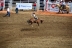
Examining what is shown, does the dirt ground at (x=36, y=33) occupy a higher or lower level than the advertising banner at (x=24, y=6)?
lower

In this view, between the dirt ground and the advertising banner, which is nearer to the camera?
the dirt ground

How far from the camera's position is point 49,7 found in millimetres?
30219

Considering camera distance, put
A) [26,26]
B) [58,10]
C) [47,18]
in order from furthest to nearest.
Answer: [58,10], [47,18], [26,26]

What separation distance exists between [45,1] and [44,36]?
13.6m

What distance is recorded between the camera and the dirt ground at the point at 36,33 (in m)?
15.9

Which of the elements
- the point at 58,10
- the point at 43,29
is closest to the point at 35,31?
the point at 43,29

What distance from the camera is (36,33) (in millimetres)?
18516

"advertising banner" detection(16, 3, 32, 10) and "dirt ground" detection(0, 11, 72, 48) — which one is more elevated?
"advertising banner" detection(16, 3, 32, 10)

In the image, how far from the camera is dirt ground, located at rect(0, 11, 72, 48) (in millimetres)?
15880

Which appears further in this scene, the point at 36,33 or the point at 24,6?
the point at 24,6

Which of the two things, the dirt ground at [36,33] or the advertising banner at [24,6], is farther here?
the advertising banner at [24,6]

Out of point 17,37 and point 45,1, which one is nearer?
point 17,37

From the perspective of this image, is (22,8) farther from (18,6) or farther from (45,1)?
(45,1)

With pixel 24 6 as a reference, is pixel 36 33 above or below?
below
